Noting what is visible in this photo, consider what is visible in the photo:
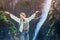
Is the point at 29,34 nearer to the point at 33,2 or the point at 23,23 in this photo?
the point at 23,23

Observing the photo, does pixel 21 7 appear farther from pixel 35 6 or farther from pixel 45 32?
pixel 45 32

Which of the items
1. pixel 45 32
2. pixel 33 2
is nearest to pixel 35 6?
pixel 33 2

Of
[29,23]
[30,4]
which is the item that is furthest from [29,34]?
[30,4]

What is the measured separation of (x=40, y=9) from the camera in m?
3.42

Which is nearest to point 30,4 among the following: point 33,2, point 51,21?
point 33,2

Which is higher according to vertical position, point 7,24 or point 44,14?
point 44,14

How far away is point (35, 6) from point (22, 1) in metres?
0.15

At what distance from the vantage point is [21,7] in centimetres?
341

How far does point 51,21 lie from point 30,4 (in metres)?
0.30

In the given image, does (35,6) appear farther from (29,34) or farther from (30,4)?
(29,34)

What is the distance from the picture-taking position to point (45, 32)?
3.40m

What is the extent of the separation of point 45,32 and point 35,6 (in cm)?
31

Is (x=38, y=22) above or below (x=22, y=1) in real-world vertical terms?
below

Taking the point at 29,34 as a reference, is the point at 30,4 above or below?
above
